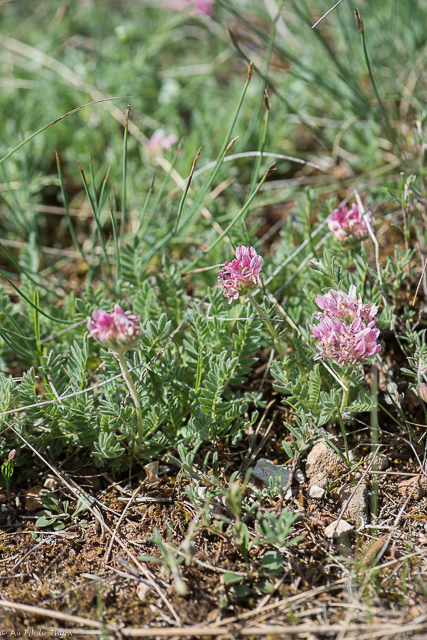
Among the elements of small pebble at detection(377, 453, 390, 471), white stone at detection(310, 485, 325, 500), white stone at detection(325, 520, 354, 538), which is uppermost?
small pebble at detection(377, 453, 390, 471)

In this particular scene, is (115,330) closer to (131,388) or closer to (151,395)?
(131,388)

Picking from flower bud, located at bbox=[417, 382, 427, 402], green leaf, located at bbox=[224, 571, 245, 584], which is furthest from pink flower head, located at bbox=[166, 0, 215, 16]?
green leaf, located at bbox=[224, 571, 245, 584]

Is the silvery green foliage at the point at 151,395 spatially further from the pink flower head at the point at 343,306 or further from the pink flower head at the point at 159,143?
the pink flower head at the point at 159,143

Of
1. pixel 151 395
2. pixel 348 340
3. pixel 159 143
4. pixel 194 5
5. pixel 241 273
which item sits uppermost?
pixel 194 5

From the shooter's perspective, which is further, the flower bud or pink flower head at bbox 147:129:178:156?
pink flower head at bbox 147:129:178:156

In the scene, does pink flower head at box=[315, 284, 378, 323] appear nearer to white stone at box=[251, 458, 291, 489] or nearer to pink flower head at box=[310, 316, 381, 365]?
pink flower head at box=[310, 316, 381, 365]

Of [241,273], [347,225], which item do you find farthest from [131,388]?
[347,225]
